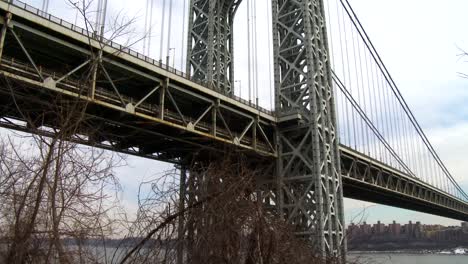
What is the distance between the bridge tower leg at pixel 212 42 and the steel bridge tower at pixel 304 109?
2.6 inches

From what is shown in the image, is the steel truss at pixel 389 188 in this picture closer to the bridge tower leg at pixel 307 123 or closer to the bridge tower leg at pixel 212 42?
the bridge tower leg at pixel 307 123

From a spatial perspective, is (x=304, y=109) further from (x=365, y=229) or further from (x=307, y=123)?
(x=365, y=229)

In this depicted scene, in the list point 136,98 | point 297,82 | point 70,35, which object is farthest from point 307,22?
point 70,35

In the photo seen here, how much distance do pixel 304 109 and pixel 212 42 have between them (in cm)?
766

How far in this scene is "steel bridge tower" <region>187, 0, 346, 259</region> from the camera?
980 inches

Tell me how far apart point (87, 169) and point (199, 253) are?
161 centimetres

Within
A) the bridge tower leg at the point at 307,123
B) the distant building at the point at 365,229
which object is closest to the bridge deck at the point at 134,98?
the bridge tower leg at the point at 307,123

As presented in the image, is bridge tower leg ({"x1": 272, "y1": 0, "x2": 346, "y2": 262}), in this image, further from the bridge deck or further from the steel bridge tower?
the bridge deck

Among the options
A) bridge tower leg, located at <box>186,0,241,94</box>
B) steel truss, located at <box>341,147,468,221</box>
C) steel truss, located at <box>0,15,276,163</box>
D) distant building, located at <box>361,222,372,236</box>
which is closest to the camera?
distant building, located at <box>361,222,372,236</box>

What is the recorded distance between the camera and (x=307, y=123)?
84.5 feet

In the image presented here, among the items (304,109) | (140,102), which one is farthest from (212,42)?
(140,102)

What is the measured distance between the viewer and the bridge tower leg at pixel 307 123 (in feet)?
81.5

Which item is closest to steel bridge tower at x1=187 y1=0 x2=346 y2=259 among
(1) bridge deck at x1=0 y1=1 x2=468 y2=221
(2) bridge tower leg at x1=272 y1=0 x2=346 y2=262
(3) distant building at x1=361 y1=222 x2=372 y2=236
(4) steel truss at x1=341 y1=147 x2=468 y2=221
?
(2) bridge tower leg at x1=272 y1=0 x2=346 y2=262

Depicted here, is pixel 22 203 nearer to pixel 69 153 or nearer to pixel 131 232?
pixel 69 153
